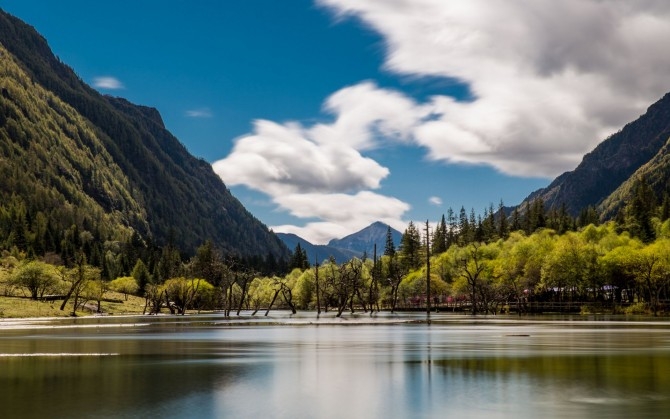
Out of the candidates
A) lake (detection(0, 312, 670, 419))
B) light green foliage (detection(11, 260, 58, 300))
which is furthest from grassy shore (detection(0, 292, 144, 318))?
lake (detection(0, 312, 670, 419))

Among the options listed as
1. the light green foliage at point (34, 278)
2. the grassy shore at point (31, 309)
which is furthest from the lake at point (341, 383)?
the light green foliage at point (34, 278)

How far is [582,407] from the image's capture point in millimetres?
20125

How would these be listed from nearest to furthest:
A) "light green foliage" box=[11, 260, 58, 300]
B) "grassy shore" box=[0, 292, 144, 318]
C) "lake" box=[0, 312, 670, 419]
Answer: "lake" box=[0, 312, 670, 419] → "grassy shore" box=[0, 292, 144, 318] → "light green foliage" box=[11, 260, 58, 300]

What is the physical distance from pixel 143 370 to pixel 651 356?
87.4 feet

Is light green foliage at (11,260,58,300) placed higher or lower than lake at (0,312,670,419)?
higher

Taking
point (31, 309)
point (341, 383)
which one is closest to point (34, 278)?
point (31, 309)

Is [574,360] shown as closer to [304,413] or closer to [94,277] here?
[304,413]

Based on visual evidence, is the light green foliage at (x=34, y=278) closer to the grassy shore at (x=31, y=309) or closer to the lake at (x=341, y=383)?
the grassy shore at (x=31, y=309)

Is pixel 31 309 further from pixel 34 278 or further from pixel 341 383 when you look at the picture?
pixel 341 383

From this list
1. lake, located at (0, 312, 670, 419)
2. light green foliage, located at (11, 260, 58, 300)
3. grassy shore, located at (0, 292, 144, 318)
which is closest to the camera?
lake, located at (0, 312, 670, 419)

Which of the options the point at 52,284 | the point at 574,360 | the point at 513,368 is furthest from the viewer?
the point at 52,284

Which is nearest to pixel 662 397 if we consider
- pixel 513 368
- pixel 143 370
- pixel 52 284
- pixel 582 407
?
pixel 582 407

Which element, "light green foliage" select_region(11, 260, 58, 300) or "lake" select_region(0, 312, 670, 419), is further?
"light green foliage" select_region(11, 260, 58, 300)

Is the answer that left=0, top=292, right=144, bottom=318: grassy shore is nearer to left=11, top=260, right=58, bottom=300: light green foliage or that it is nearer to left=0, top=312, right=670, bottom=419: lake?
left=11, top=260, right=58, bottom=300: light green foliage
